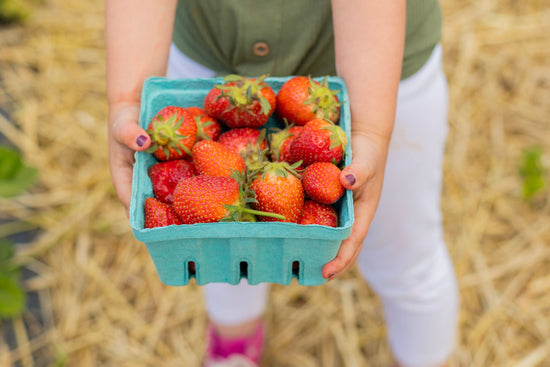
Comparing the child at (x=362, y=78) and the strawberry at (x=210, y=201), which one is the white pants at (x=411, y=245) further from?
the strawberry at (x=210, y=201)

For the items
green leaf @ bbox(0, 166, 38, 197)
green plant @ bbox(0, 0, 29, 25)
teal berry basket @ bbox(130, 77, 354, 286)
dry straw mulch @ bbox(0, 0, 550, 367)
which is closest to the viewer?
teal berry basket @ bbox(130, 77, 354, 286)

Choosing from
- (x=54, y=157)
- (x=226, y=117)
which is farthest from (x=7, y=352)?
(x=226, y=117)

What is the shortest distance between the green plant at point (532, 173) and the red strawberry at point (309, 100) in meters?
1.21

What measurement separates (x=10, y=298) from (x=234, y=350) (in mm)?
642

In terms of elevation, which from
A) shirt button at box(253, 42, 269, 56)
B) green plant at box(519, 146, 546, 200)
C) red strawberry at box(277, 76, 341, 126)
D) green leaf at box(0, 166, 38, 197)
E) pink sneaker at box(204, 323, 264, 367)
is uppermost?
shirt button at box(253, 42, 269, 56)

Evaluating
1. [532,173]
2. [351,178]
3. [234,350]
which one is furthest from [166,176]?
[532,173]

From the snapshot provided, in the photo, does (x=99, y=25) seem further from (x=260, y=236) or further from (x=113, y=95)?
(x=260, y=236)

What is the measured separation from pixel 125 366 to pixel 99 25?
157cm

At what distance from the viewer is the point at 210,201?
750 mm

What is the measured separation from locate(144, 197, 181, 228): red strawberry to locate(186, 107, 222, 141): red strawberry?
0.50 ft

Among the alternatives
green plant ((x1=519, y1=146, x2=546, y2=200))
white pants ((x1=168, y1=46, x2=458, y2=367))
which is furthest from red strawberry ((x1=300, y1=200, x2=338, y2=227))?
green plant ((x1=519, y1=146, x2=546, y2=200))

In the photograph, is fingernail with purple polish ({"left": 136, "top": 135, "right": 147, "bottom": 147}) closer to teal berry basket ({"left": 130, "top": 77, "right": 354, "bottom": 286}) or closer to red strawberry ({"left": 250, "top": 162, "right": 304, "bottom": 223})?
teal berry basket ({"left": 130, "top": 77, "right": 354, "bottom": 286})

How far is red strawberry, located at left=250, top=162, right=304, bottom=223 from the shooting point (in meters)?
0.76

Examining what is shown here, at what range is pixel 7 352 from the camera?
153 cm
